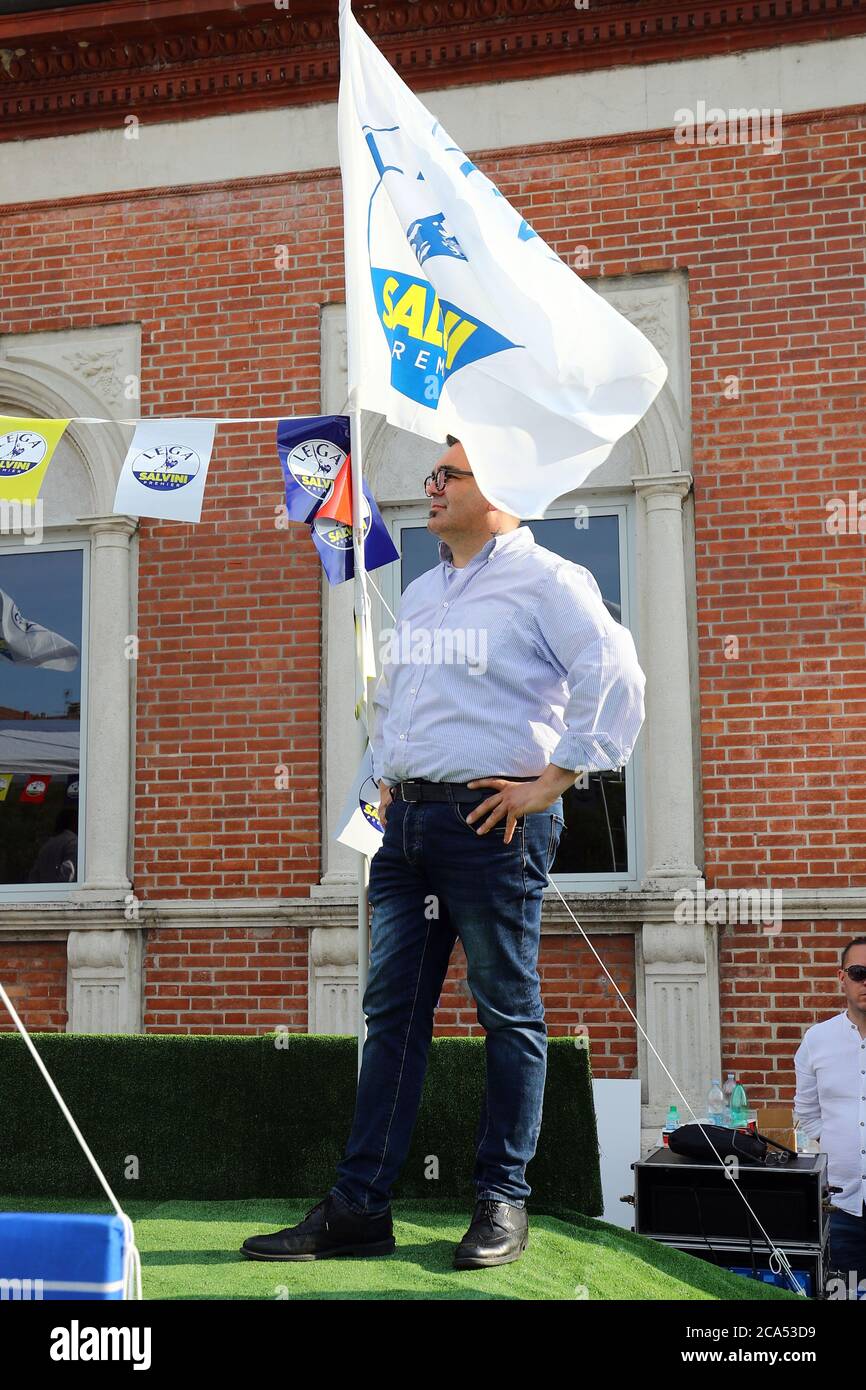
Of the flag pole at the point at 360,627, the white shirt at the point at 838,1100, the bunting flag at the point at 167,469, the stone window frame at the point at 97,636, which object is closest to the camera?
the flag pole at the point at 360,627

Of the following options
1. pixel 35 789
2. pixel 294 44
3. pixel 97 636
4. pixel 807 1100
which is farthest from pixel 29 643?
pixel 807 1100

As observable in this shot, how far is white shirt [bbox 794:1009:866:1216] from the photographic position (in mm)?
5410

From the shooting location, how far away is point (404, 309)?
13.5ft

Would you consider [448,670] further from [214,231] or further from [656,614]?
[214,231]

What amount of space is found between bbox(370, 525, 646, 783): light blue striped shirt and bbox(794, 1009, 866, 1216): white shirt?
294cm

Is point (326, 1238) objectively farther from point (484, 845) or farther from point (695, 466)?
point (695, 466)

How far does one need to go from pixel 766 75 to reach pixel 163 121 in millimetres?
3539

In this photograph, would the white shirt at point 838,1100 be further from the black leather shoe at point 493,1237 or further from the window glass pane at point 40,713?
the window glass pane at point 40,713

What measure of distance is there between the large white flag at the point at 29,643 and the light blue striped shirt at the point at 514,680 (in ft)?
17.0

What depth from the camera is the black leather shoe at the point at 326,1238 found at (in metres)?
3.11

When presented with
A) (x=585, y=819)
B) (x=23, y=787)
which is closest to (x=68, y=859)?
(x=23, y=787)

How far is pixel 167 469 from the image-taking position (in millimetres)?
5660

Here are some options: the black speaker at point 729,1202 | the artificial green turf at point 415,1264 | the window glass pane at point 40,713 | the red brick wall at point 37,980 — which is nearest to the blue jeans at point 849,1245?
the black speaker at point 729,1202

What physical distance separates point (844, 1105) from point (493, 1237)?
2.93 meters
